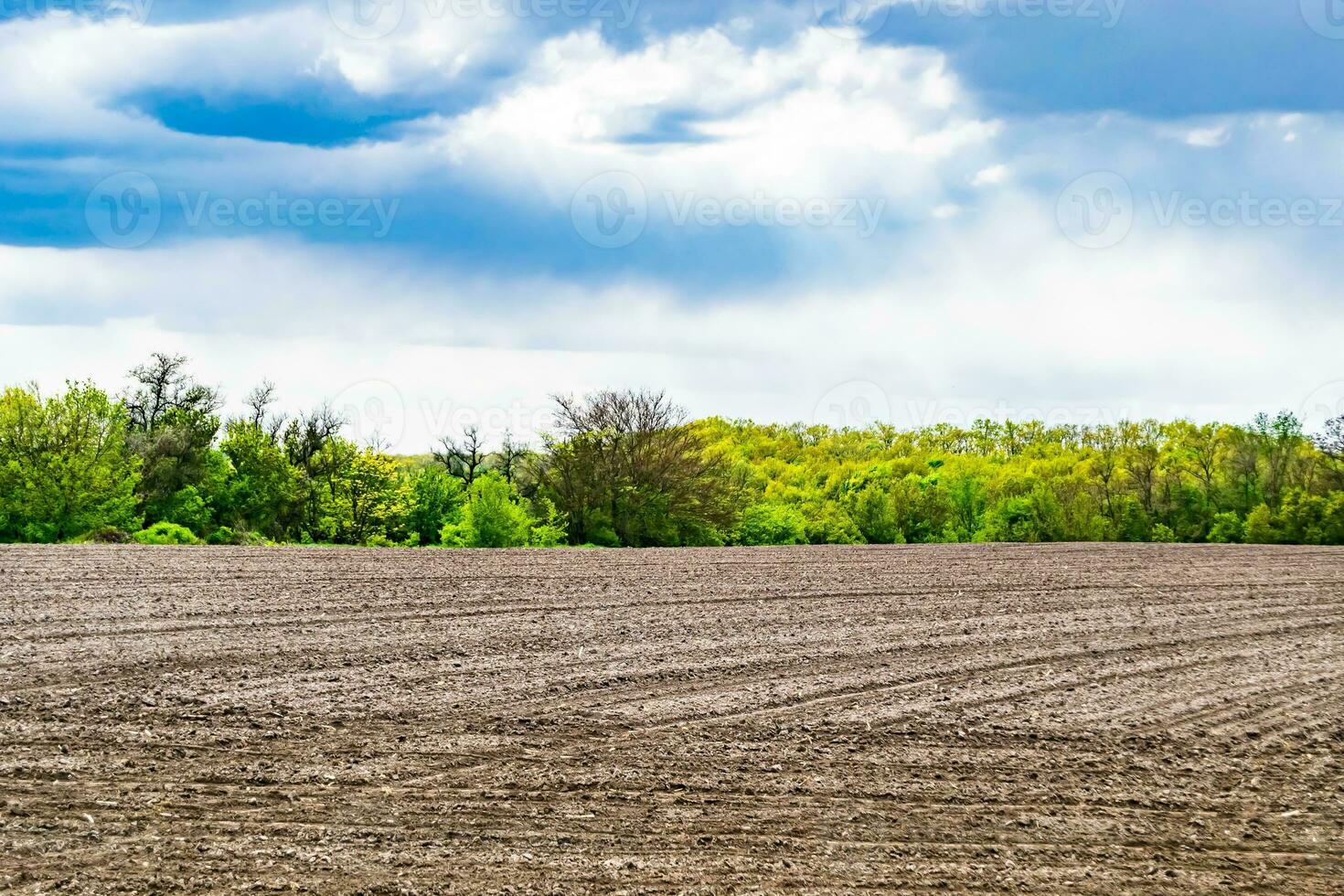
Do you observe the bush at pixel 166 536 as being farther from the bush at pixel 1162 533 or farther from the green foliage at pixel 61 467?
the bush at pixel 1162 533

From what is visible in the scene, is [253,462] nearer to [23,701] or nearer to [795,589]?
[795,589]

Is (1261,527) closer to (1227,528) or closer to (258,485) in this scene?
(1227,528)

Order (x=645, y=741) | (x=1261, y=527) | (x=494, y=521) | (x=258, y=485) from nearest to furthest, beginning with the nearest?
(x=645, y=741) < (x=494, y=521) < (x=1261, y=527) < (x=258, y=485)

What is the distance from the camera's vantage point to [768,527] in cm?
4797

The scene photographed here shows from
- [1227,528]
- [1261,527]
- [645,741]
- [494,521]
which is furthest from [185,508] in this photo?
[1227,528]

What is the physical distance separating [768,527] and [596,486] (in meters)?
9.73

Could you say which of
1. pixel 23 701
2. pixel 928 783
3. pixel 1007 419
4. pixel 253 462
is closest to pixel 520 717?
pixel 928 783

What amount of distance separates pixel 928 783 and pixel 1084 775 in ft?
4.58

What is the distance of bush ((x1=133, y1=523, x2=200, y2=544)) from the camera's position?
100ft

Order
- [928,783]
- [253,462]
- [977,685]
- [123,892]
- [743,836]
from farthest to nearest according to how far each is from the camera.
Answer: [253,462] < [977,685] < [928,783] < [743,836] < [123,892]

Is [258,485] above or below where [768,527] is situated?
above

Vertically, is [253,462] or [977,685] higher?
[253,462]

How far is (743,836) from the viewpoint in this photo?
708 centimetres

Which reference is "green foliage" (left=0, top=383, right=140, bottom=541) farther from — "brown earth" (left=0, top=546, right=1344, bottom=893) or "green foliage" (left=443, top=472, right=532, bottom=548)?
"brown earth" (left=0, top=546, right=1344, bottom=893)
